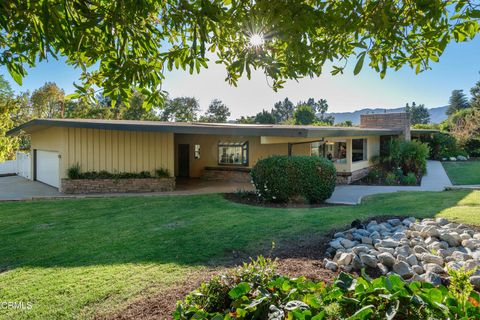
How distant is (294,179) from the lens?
33.0ft

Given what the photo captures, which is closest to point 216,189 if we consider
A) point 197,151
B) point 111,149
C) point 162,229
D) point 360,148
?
point 111,149

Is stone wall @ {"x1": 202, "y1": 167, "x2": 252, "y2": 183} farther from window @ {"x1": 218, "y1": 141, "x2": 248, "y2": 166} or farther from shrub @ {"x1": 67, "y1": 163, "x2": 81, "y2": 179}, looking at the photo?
shrub @ {"x1": 67, "y1": 163, "x2": 81, "y2": 179}

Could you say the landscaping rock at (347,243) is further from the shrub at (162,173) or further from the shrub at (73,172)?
the shrub at (73,172)

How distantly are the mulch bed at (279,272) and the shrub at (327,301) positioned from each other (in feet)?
1.80

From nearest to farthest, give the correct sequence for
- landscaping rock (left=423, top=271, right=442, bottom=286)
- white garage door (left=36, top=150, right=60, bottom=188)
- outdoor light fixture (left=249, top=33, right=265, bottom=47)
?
outdoor light fixture (left=249, top=33, right=265, bottom=47) → landscaping rock (left=423, top=271, right=442, bottom=286) → white garage door (left=36, top=150, right=60, bottom=188)

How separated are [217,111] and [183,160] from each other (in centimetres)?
3256

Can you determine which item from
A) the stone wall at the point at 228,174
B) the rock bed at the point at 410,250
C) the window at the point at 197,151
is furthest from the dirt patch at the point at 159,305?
the window at the point at 197,151

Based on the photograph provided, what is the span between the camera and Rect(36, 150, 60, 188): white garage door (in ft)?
45.4

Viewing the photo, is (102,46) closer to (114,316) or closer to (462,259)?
(114,316)

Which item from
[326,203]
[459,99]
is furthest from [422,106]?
[326,203]

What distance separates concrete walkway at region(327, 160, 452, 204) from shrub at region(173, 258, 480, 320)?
8.30 m

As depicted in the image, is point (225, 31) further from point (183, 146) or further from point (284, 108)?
point (284, 108)

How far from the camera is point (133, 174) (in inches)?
530

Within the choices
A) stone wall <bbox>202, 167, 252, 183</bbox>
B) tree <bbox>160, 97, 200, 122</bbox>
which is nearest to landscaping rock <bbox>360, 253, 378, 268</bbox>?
stone wall <bbox>202, 167, 252, 183</bbox>
